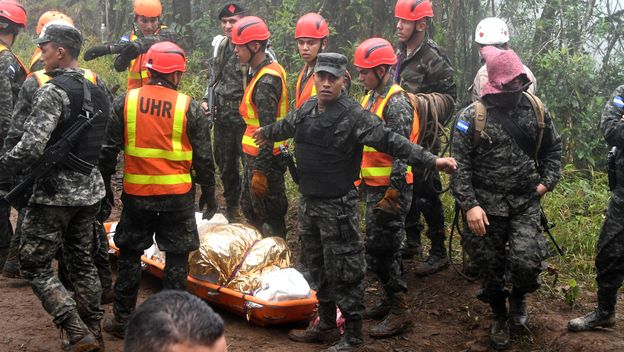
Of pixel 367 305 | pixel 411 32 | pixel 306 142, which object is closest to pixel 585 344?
pixel 367 305

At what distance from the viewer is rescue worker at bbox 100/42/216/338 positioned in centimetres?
503

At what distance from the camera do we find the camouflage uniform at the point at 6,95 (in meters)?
6.14

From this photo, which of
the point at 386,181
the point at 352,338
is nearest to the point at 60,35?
the point at 386,181

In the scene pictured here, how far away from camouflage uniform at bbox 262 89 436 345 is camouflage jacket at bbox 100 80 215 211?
708mm

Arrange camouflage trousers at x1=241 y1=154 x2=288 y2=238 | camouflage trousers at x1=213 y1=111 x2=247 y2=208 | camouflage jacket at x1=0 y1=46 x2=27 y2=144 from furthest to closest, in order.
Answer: camouflage trousers at x1=213 y1=111 x2=247 y2=208, camouflage trousers at x1=241 y1=154 x2=288 y2=238, camouflage jacket at x1=0 y1=46 x2=27 y2=144

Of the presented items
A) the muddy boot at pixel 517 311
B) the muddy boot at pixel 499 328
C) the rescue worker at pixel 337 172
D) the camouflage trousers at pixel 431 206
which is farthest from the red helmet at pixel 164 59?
the muddy boot at pixel 517 311

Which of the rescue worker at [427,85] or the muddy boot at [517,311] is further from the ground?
the rescue worker at [427,85]

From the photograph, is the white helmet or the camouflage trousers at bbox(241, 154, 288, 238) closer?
the white helmet

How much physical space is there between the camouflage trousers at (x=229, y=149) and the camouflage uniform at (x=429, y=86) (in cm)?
183

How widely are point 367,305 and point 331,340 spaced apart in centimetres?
98

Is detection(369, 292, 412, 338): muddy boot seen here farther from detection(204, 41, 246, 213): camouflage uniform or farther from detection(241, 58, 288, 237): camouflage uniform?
detection(204, 41, 246, 213): camouflage uniform

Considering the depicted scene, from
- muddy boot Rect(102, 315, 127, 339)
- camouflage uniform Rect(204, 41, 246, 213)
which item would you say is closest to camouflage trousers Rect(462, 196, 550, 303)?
muddy boot Rect(102, 315, 127, 339)

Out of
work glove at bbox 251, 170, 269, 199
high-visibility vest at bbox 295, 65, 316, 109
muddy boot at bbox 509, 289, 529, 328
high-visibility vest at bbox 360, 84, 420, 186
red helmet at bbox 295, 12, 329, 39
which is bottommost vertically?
muddy boot at bbox 509, 289, 529, 328

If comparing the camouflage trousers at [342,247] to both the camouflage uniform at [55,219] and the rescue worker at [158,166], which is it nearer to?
the rescue worker at [158,166]
